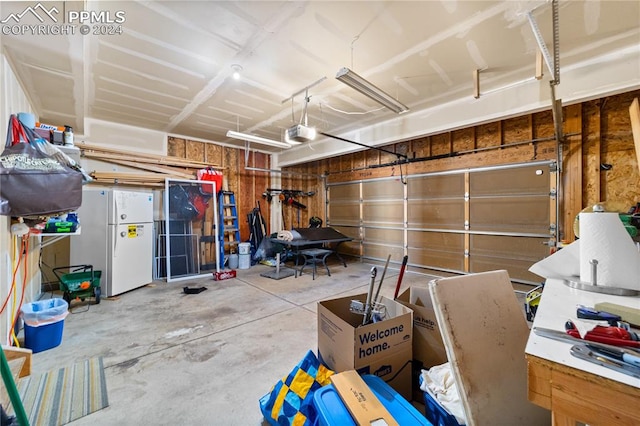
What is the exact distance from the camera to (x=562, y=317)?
947 mm

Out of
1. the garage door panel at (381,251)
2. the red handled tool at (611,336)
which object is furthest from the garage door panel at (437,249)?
the red handled tool at (611,336)

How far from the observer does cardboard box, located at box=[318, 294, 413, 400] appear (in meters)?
1.49

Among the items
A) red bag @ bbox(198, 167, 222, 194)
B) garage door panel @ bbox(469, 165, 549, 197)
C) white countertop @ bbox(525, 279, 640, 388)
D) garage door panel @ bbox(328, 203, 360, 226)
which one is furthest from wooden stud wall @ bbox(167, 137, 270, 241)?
white countertop @ bbox(525, 279, 640, 388)

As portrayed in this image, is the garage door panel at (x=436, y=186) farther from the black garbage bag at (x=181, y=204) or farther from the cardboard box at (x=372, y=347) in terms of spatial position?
the black garbage bag at (x=181, y=204)

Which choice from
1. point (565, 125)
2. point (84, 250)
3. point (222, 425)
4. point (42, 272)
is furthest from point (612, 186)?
point (42, 272)

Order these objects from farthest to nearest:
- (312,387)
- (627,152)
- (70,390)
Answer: (627,152)
(70,390)
(312,387)

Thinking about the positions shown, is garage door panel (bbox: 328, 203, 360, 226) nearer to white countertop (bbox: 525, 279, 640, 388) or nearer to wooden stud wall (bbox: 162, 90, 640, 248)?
wooden stud wall (bbox: 162, 90, 640, 248)

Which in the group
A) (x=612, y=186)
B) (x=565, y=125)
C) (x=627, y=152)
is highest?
(x=565, y=125)

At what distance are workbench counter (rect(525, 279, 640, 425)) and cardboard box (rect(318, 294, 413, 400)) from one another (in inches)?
33.8

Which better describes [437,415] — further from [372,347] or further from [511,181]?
[511,181]

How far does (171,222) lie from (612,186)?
23.5ft

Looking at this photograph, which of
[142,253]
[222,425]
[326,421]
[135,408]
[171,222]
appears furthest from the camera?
[171,222]

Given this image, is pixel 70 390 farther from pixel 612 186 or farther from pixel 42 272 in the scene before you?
pixel 612 186

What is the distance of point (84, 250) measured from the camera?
12.9 ft
